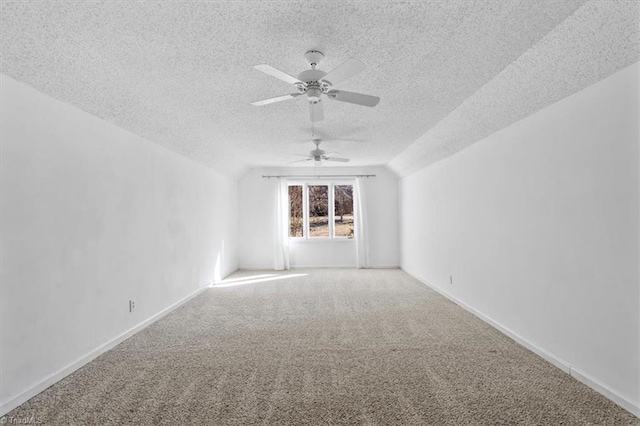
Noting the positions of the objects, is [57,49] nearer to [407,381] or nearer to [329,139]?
[407,381]

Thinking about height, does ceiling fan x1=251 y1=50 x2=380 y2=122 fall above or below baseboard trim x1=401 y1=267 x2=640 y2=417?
above

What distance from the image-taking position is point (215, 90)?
3066mm

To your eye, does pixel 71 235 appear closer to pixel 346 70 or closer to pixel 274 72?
pixel 274 72

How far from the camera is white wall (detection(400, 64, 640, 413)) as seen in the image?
210cm

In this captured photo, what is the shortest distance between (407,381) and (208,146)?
3981 millimetres

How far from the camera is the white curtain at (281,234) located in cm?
777

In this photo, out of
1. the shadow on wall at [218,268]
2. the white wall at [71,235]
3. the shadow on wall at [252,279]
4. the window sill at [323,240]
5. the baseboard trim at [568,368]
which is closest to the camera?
the baseboard trim at [568,368]

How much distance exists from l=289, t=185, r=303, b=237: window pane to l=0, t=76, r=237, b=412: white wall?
3910mm

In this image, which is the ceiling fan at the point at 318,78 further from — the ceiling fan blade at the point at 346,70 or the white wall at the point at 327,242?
the white wall at the point at 327,242

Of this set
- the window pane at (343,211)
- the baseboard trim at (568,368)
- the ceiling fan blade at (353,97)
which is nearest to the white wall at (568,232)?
the baseboard trim at (568,368)

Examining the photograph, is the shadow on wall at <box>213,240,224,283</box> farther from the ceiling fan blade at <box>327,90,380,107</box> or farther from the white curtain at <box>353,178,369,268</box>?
the ceiling fan blade at <box>327,90,380,107</box>

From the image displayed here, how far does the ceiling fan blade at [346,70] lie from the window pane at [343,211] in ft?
19.2

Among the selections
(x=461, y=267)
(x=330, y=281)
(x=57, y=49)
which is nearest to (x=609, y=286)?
(x=461, y=267)

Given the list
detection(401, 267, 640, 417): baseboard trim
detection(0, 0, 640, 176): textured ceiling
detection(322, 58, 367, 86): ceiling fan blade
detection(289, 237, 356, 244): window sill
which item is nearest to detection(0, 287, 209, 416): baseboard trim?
detection(0, 0, 640, 176): textured ceiling
